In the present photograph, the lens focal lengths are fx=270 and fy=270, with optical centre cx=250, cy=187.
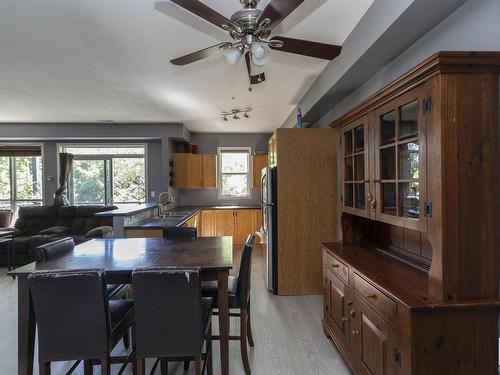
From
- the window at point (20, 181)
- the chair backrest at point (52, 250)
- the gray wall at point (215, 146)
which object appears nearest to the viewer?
the chair backrest at point (52, 250)

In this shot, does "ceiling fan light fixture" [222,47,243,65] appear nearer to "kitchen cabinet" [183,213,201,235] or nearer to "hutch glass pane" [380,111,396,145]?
"hutch glass pane" [380,111,396,145]

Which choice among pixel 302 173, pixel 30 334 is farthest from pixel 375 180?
pixel 30 334

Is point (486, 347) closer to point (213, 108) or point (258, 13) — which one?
point (258, 13)

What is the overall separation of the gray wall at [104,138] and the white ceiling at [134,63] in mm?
472

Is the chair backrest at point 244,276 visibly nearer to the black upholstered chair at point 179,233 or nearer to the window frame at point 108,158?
the black upholstered chair at point 179,233

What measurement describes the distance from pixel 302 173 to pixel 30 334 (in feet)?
9.30

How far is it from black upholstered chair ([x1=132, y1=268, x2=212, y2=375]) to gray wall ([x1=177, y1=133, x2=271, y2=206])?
5080mm

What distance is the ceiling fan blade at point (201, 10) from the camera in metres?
1.42

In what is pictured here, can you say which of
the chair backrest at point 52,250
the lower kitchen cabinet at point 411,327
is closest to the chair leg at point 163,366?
the chair backrest at point 52,250

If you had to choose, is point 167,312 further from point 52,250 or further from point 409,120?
point 409,120

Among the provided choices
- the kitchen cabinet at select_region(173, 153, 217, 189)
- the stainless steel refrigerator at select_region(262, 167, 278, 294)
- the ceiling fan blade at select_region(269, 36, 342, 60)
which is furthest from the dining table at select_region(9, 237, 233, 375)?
the kitchen cabinet at select_region(173, 153, 217, 189)

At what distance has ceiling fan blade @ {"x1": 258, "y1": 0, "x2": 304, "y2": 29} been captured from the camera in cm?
139

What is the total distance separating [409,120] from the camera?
59.5 inches

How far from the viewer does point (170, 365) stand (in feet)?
6.87
